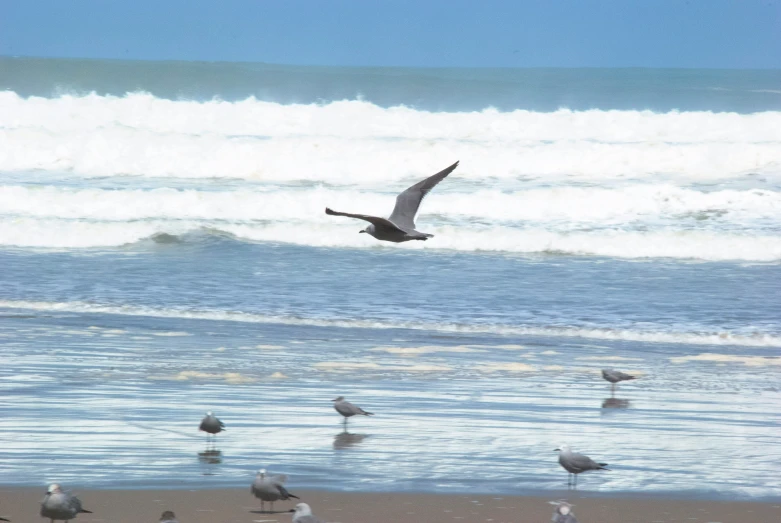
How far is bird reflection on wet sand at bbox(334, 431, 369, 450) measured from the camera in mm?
7043

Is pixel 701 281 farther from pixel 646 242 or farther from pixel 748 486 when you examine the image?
pixel 748 486

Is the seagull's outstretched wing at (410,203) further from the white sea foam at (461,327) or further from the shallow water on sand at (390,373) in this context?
the white sea foam at (461,327)

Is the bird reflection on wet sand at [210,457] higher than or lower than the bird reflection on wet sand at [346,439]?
lower

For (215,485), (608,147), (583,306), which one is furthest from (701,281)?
(608,147)

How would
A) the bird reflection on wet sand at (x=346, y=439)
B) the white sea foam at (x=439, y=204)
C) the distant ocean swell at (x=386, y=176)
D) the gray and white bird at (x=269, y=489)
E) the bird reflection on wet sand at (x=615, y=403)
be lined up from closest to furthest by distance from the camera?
1. the gray and white bird at (x=269, y=489)
2. the bird reflection on wet sand at (x=346, y=439)
3. the bird reflection on wet sand at (x=615, y=403)
4. the distant ocean swell at (x=386, y=176)
5. the white sea foam at (x=439, y=204)

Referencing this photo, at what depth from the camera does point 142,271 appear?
581 inches

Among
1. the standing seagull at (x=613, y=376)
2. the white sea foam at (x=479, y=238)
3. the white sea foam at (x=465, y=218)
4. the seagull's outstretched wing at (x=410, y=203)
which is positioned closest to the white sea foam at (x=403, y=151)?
the white sea foam at (x=465, y=218)

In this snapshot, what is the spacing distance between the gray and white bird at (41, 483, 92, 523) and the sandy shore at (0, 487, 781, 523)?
0.87 feet

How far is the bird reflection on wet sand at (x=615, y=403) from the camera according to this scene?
27.1ft

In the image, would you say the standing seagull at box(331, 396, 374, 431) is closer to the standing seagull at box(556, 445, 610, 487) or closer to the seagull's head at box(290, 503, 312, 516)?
the standing seagull at box(556, 445, 610, 487)

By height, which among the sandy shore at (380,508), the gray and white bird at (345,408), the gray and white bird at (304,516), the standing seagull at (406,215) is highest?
the standing seagull at (406,215)

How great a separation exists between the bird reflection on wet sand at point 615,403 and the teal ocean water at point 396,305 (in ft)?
0.12

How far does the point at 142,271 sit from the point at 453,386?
701cm

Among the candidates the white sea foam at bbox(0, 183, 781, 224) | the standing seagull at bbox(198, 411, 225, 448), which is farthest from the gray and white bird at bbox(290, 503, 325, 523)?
the white sea foam at bbox(0, 183, 781, 224)
